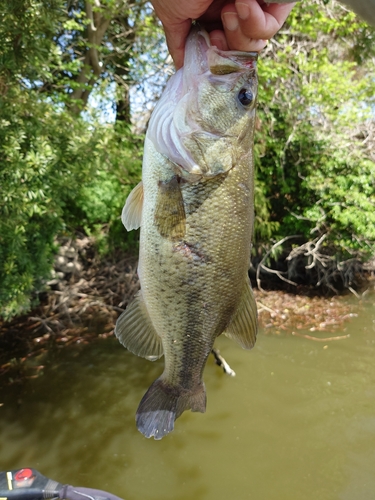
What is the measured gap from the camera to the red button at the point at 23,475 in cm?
297

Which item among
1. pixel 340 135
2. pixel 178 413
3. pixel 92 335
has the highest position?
pixel 340 135

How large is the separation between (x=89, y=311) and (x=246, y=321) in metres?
6.29

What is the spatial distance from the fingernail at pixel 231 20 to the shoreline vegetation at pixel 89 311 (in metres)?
5.85

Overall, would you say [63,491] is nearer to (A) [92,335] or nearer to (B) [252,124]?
(B) [252,124]

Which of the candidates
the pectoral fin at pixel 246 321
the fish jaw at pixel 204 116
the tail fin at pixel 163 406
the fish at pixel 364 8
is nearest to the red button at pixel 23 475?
the tail fin at pixel 163 406

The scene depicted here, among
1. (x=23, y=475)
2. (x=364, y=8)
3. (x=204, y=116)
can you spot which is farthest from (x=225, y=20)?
(x=23, y=475)

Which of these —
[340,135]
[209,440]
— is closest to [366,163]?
[340,135]

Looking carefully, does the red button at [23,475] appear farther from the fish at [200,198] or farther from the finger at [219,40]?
the finger at [219,40]

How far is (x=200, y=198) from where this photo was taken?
1616mm

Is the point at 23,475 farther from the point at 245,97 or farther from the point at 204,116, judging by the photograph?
the point at 245,97

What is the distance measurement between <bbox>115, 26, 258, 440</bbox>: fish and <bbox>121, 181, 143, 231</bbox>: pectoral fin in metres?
0.04

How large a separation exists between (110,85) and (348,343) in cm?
767

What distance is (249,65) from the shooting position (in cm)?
159

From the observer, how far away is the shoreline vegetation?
261 inches
